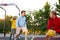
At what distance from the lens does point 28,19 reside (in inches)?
1194

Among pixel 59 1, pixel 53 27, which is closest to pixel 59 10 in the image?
pixel 59 1

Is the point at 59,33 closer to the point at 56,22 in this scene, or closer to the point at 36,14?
the point at 56,22

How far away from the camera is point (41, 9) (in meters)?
30.5

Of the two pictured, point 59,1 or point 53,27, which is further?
point 59,1

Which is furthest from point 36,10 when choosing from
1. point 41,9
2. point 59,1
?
point 59,1

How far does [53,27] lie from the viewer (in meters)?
8.89

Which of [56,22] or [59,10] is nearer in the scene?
[56,22]

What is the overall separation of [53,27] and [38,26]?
70.3 feet

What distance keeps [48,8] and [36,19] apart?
170 cm

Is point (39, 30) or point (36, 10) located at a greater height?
point (36, 10)

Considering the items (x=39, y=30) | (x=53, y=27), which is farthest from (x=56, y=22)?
(x=39, y=30)

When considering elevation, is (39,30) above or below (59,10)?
below

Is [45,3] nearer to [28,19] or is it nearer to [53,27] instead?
[28,19]

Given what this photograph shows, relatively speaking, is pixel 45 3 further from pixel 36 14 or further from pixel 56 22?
pixel 56 22
